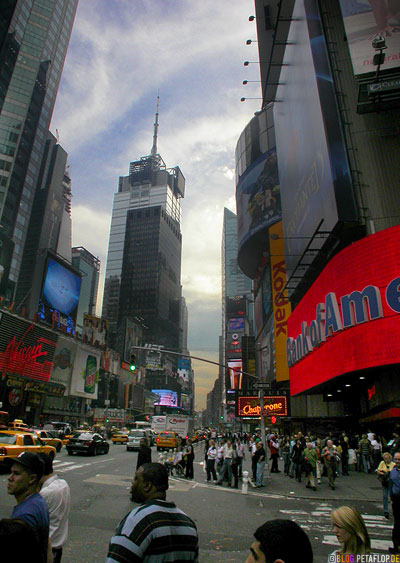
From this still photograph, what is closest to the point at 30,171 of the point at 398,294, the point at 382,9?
the point at 382,9

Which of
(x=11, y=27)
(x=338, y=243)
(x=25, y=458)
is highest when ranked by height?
(x=11, y=27)

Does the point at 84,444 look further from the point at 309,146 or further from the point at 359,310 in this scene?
the point at 309,146

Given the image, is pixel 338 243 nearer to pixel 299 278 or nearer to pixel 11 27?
pixel 299 278

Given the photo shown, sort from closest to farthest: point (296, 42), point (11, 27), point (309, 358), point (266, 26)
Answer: point (309, 358) < point (296, 42) < point (266, 26) < point (11, 27)

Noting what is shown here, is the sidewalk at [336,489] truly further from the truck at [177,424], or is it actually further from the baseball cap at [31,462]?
the truck at [177,424]

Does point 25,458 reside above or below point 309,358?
below

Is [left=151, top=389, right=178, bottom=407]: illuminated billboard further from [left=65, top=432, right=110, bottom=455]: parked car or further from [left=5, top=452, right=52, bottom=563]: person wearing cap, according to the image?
[left=5, top=452, right=52, bottom=563]: person wearing cap

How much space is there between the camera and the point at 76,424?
71.6 meters

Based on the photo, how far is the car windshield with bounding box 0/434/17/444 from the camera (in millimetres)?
14784

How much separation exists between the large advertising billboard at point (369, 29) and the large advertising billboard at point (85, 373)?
2630 inches

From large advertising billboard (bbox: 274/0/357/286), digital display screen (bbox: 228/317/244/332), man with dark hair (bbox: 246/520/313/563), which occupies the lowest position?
man with dark hair (bbox: 246/520/313/563)

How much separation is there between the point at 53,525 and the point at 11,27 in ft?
416

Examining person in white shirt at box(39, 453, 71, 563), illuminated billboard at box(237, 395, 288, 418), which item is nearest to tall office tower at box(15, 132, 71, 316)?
illuminated billboard at box(237, 395, 288, 418)

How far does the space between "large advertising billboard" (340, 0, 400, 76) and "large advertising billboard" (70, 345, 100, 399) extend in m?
66.8
